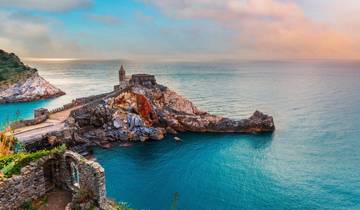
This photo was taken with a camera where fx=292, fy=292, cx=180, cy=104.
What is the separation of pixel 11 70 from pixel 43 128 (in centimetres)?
7883

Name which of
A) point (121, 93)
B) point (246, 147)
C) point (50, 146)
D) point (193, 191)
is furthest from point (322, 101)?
point (50, 146)

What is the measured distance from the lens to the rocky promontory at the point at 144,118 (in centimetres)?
5716

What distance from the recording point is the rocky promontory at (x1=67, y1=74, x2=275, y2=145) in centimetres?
5716

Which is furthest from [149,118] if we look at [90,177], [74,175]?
[90,177]

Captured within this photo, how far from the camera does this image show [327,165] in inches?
1823

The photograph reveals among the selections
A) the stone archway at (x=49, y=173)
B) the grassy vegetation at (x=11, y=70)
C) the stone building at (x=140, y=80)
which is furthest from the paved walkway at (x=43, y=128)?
the grassy vegetation at (x=11, y=70)

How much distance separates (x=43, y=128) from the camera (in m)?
49.1

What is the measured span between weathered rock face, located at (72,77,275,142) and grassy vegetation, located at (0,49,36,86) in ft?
204

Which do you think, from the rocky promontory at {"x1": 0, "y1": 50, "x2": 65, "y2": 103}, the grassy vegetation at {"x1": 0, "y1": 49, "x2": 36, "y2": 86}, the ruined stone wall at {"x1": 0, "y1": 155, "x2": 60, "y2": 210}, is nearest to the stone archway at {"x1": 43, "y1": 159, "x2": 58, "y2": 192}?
the ruined stone wall at {"x1": 0, "y1": 155, "x2": 60, "y2": 210}

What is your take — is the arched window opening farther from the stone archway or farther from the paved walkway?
the paved walkway

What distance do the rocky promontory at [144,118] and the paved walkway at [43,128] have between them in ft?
6.56

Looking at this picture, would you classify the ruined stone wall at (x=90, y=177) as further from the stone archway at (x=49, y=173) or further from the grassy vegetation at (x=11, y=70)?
the grassy vegetation at (x=11, y=70)

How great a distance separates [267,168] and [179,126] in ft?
77.1

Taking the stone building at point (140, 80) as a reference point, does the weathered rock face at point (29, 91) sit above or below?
below
